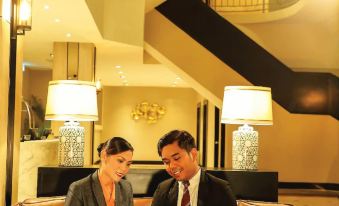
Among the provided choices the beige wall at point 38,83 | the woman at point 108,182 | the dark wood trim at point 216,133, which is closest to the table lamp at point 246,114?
the woman at point 108,182

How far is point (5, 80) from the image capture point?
295 centimetres

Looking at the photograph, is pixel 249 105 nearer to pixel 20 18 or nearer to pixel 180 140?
pixel 180 140

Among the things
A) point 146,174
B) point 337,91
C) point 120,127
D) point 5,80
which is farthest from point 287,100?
point 120,127

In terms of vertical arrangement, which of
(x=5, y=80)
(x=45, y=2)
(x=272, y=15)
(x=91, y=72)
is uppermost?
(x=272, y=15)

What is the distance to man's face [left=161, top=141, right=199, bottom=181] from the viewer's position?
2.29 m

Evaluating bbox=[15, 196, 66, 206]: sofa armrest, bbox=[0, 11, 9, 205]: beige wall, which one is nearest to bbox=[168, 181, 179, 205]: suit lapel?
bbox=[15, 196, 66, 206]: sofa armrest

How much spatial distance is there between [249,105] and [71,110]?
4.46 ft

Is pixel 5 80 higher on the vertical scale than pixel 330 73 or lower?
lower

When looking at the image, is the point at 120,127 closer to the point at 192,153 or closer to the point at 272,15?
the point at 272,15

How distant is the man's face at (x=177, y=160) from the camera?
7.50 feet

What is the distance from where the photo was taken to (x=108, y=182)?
2.35 m

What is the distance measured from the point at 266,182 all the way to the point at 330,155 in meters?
4.88

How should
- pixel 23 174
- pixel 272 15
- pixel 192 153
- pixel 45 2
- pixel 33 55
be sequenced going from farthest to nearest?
1. pixel 33 55
2. pixel 272 15
3. pixel 45 2
4. pixel 23 174
5. pixel 192 153

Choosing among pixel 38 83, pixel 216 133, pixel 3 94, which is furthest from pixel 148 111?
pixel 3 94
